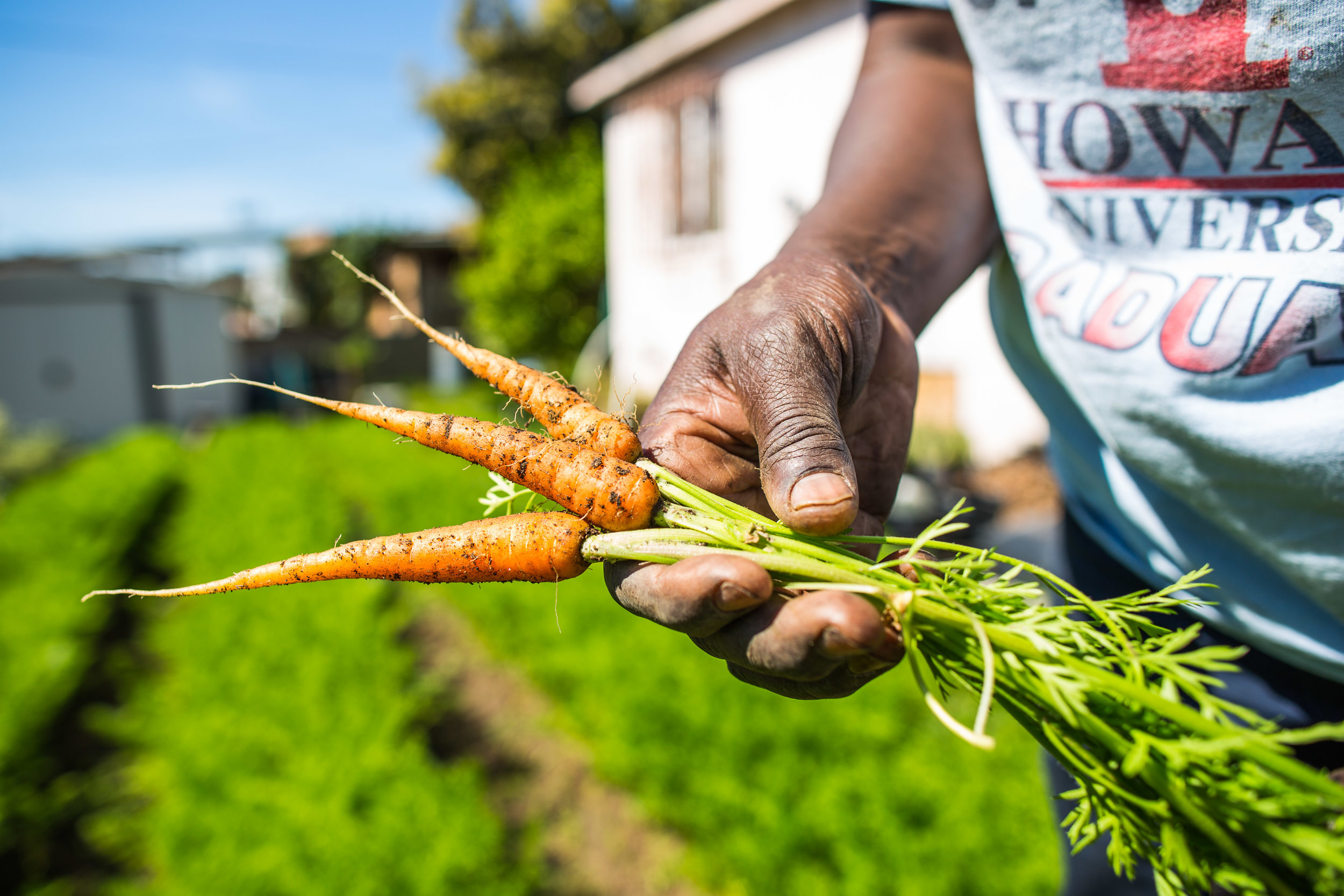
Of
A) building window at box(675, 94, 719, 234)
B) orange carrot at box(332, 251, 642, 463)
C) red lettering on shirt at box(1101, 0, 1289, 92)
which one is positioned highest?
building window at box(675, 94, 719, 234)

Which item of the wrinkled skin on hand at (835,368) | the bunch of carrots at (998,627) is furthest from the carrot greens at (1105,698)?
the wrinkled skin on hand at (835,368)

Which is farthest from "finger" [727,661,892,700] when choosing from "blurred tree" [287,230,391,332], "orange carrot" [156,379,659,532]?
"blurred tree" [287,230,391,332]

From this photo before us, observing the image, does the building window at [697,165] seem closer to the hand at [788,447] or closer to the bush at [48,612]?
the bush at [48,612]

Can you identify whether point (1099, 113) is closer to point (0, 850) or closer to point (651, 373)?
point (0, 850)

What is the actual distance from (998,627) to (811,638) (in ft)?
1.38

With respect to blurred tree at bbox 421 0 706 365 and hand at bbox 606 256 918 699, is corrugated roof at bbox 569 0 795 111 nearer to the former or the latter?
blurred tree at bbox 421 0 706 365

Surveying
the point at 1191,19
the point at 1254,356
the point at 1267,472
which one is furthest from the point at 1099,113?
the point at 1267,472

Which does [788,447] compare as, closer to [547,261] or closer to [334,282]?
[547,261]

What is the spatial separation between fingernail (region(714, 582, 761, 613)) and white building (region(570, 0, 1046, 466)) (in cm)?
612

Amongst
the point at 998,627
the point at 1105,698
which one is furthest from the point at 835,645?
the point at 1105,698

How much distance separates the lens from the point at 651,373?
12.4 m

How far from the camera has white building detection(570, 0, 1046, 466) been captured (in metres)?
8.50

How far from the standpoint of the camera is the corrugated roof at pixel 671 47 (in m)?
Result: 9.27

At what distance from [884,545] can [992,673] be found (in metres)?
0.42
